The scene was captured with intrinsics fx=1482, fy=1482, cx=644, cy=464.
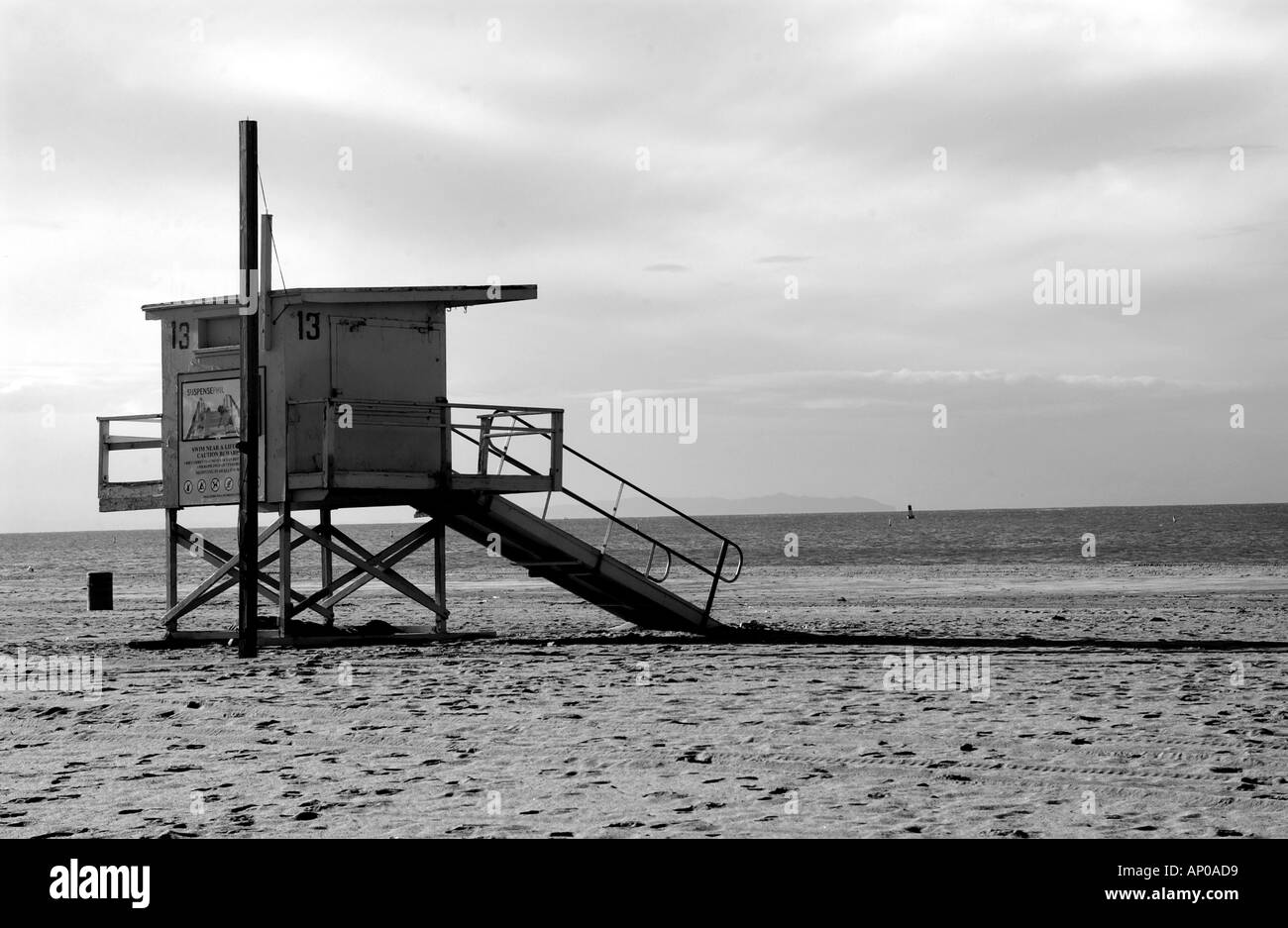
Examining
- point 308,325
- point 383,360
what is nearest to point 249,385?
point 308,325

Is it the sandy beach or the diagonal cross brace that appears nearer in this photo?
the sandy beach

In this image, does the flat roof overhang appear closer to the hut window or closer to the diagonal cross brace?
the hut window

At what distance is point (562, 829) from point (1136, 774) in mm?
3699

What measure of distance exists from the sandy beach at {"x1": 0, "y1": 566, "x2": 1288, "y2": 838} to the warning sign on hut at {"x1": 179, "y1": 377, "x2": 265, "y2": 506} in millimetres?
2140

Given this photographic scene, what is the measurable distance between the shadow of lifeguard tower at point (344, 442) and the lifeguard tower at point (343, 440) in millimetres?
19

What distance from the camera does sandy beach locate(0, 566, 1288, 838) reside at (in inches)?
324

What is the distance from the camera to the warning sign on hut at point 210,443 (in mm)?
18781

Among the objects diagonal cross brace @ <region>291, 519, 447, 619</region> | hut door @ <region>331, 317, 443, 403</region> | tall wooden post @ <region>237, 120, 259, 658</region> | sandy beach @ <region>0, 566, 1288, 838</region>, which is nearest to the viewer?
sandy beach @ <region>0, 566, 1288, 838</region>

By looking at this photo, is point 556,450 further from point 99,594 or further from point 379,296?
point 99,594

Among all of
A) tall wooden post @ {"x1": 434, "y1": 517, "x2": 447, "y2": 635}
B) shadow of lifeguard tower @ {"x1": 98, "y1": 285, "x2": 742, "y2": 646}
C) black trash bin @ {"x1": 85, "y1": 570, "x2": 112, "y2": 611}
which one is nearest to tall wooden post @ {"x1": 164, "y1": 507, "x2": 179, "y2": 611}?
shadow of lifeguard tower @ {"x1": 98, "y1": 285, "x2": 742, "y2": 646}

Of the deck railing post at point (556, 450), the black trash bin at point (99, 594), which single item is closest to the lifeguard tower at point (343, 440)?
the deck railing post at point (556, 450)

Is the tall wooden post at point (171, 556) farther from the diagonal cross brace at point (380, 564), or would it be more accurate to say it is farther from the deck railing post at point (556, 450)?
the deck railing post at point (556, 450)
